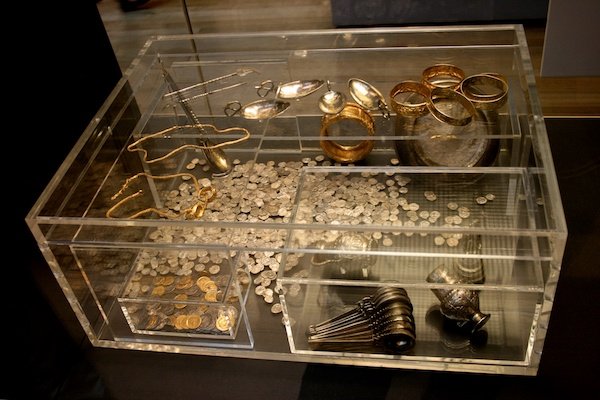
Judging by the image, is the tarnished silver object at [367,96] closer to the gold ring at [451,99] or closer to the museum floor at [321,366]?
the gold ring at [451,99]

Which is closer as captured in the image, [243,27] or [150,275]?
[150,275]

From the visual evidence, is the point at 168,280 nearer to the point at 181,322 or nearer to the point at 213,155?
the point at 181,322

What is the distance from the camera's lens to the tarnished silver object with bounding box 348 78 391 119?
2.04m

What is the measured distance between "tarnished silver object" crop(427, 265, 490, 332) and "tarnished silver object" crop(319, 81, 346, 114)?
0.63 meters

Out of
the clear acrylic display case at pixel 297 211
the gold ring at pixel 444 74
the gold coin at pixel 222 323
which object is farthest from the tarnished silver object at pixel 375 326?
the gold ring at pixel 444 74

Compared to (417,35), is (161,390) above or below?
below

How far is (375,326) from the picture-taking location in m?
1.64

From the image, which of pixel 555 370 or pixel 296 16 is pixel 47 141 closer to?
pixel 296 16

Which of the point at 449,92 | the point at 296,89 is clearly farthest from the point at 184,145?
the point at 449,92

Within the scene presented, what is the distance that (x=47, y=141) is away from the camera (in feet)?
6.59

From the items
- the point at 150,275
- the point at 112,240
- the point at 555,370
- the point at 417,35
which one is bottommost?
the point at 555,370

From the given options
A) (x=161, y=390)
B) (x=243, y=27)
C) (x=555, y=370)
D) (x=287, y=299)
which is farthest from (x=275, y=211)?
(x=243, y=27)

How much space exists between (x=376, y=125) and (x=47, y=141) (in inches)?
37.9

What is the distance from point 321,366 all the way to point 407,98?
2.69 feet
